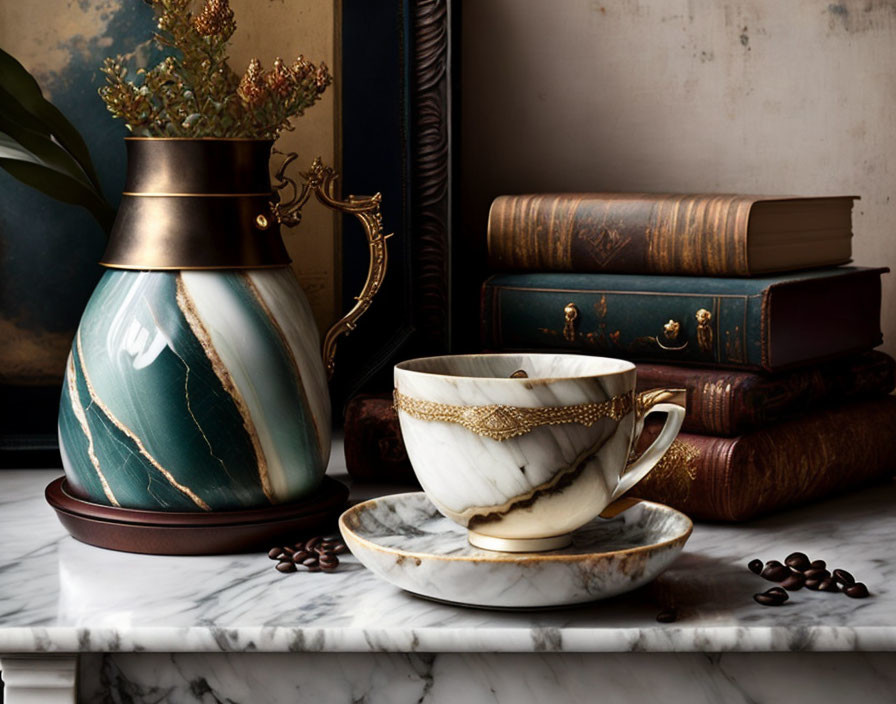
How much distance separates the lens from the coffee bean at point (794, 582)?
2.12 feet

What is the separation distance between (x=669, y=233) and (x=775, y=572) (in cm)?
28

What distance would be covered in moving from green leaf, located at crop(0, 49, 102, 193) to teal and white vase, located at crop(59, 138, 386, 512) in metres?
0.18

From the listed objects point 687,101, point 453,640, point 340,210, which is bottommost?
point 453,640

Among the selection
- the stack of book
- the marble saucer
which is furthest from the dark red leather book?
the marble saucer

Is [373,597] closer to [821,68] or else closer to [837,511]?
[837,511]

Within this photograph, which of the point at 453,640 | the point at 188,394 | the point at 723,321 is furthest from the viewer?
the point at 723,321

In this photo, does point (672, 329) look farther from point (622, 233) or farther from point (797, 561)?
point (797, 561)

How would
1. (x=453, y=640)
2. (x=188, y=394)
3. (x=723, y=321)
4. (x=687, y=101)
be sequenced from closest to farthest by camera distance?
(x=453, y=640), (x=188, y=394), (x=723, y=321), (x=687, y=101)

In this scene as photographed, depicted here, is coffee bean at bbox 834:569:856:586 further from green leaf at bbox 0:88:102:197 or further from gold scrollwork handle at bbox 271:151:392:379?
green leaf at bbox 0:88:102:197

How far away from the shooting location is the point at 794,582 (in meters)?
0.65

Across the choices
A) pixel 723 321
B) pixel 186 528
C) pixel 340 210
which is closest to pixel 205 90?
pixel 340 210

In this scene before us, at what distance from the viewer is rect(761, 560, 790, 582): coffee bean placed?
66cm

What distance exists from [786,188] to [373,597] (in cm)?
65

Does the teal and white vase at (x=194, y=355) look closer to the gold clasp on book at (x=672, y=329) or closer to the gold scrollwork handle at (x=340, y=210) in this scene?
the gold scrollwork handle at (x=340, y=210)
